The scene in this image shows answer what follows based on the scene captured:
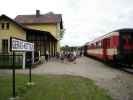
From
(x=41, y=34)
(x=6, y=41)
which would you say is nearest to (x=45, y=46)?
(x=41, y=34)

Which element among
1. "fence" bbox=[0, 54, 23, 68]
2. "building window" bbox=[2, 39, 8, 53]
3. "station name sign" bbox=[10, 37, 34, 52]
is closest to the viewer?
"station name sign" bbox=[10, 37, 34, 52]

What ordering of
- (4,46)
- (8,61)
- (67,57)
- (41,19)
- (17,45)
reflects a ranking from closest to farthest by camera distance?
(17,45), (8,61), (4,46), (67,57), (41,19)

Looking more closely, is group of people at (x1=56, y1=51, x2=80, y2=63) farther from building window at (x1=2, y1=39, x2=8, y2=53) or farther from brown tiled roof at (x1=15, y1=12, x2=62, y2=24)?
brown tiled roof at (x1=15, y1=12, x2=62, y2=24)

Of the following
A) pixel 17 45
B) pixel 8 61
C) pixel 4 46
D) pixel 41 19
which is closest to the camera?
pixel 17 45

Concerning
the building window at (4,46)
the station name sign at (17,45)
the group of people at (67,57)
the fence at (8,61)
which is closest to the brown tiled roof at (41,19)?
the group of people at (67,57)

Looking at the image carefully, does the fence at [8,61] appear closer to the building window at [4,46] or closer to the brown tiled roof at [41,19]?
the building window at [4,46]

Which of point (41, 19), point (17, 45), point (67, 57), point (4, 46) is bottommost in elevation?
point (67, 57)

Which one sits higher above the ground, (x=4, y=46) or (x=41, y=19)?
(x=41, y=19)

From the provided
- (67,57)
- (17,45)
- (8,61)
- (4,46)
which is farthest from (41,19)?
(17,45)

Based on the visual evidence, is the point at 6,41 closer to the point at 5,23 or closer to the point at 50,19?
the point at 5,23

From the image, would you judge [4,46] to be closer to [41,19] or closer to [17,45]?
[41,19]

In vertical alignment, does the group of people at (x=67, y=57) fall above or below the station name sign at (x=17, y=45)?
below

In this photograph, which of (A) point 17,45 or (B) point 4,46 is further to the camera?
(B) point 4,46

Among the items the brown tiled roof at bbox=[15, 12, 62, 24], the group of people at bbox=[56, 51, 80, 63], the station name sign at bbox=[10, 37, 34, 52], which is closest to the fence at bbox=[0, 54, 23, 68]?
the group of people at bbox=[56, 51, 80, 63]
